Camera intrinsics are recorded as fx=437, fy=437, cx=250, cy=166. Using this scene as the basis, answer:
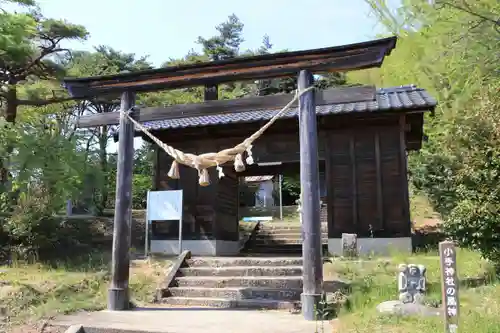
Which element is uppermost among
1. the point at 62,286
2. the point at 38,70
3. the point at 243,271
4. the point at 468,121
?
the point at 38,70

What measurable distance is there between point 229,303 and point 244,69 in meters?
3.95

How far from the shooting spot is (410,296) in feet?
18.9

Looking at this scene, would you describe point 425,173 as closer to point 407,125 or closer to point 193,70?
point 407,125

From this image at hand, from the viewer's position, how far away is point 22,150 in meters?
11.4

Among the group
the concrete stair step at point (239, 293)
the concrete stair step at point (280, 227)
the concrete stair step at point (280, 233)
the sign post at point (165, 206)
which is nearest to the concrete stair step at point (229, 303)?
the concrete stair step at point (239, 293)

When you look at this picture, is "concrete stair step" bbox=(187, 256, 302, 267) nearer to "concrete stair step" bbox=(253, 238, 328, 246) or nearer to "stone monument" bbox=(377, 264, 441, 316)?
"stone monument" bbox=(377, 264, 441, 316)

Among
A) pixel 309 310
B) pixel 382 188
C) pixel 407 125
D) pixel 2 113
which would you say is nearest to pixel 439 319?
pixel 309 310

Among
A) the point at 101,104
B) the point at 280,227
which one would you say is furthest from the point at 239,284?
the point at 101,104

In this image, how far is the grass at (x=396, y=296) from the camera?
4.69 metres

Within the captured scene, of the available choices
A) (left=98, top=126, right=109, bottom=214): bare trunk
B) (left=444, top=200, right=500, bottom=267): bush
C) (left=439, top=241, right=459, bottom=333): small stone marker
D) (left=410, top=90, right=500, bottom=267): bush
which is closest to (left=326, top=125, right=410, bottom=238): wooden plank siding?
(left=410, top=90, right=500, bottom=267): bush

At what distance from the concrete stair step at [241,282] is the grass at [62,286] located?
27.6 inches

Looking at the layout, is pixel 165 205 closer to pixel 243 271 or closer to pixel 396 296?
pixel 243 271

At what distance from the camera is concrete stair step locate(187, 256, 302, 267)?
342 inches

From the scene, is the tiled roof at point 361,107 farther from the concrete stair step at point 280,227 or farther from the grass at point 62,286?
the concrete stair step at point 280,227
